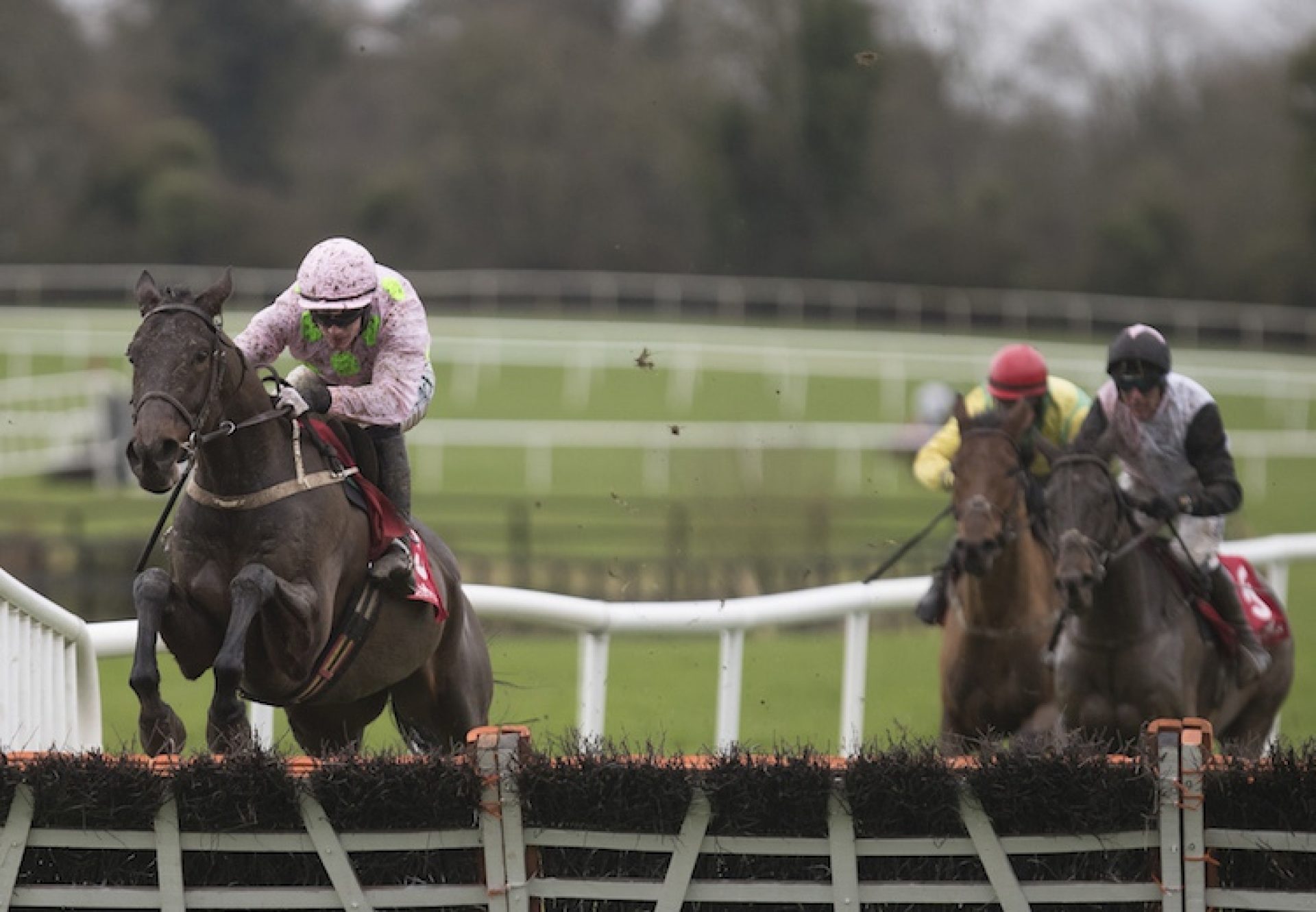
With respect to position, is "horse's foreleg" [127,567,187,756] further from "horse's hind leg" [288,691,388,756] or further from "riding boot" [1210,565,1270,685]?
"riding boot" [1210,565,1270,685]

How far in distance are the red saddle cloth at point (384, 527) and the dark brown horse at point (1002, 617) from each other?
A: 1.80 metres

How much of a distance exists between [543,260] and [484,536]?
1586 cm

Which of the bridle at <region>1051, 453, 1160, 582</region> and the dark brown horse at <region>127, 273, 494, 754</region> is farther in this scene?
the bridle at <region>1051, 453, 1160, 582</region>

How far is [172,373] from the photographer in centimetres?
420

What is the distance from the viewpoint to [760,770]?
11.2 feet

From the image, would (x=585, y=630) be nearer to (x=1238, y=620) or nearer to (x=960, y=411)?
(x=960, y=411)

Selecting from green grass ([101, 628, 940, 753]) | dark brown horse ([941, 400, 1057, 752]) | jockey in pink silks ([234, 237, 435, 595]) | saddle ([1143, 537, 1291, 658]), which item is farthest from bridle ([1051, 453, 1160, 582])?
green grass ([101, 628, 940, 753])

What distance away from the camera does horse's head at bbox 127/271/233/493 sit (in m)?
4.07

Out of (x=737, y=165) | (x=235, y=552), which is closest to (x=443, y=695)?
(x=235, y=552)

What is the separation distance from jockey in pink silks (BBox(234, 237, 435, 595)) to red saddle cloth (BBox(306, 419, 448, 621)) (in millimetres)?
32

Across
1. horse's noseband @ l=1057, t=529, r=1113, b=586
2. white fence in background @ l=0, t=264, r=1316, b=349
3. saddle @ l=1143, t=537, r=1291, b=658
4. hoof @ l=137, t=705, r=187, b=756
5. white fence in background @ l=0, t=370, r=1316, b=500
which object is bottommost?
hoof @ l=137, t=705, r=187, b=756

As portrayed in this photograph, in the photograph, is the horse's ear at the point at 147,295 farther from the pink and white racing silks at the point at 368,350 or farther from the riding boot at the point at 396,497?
the riding boot at the point at 396,497

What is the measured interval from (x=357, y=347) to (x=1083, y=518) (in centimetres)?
218

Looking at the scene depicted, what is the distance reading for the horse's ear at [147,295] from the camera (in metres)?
4.35
